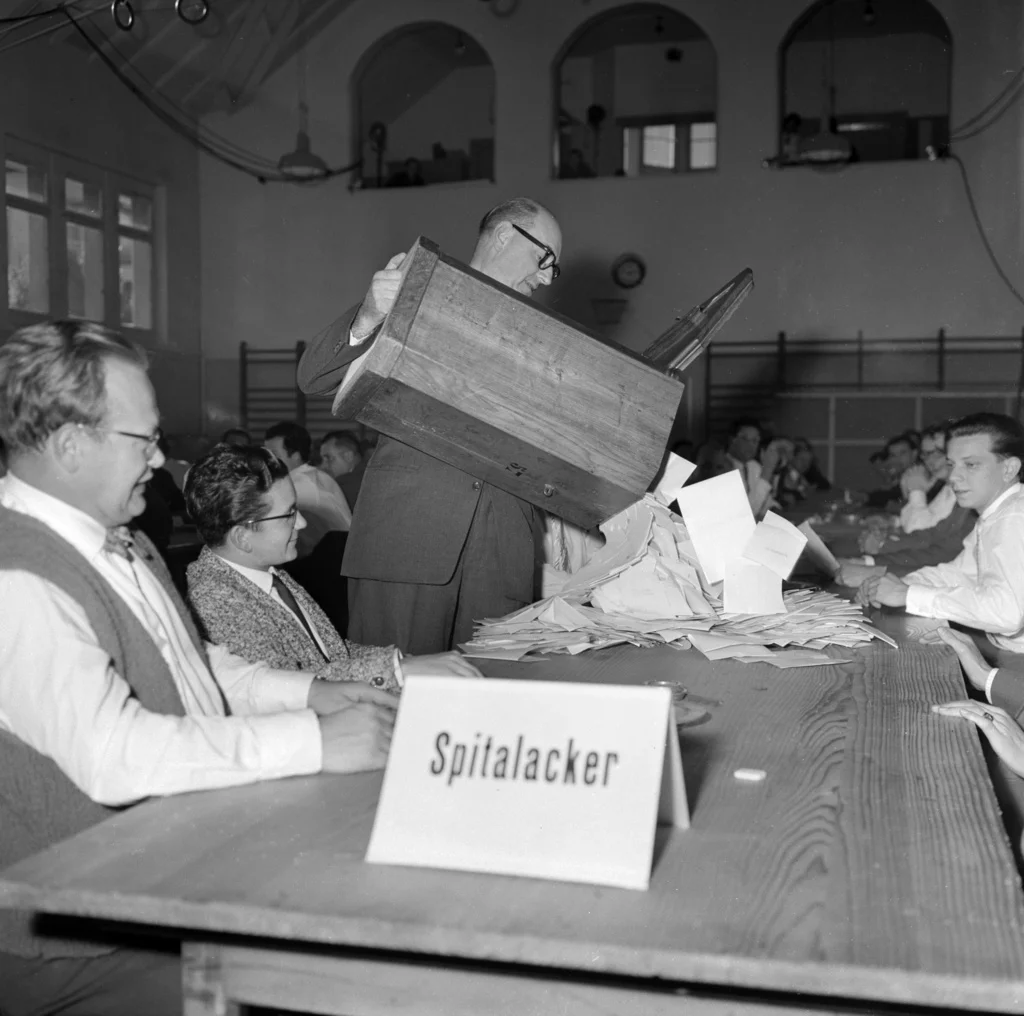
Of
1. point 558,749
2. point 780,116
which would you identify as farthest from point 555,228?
point 780,116

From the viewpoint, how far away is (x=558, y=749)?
1.00 metres

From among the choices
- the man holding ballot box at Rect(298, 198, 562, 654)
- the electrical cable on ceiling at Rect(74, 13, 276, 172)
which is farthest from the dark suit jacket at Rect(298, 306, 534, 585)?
the electrical cable on ceiling at Rect(74, 13, 276, 172)

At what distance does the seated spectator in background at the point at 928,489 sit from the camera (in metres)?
6.16

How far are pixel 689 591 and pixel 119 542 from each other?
1087 millimetres

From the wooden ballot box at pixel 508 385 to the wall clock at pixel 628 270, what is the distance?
996 cm

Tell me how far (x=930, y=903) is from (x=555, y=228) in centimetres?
174

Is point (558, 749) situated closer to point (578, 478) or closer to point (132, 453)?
point (132, 453)

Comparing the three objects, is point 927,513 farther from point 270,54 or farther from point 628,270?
point 270,54

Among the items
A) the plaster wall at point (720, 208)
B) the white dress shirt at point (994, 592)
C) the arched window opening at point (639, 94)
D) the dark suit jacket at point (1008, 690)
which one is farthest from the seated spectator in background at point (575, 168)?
the dark suit jacket at point (1008, 690)

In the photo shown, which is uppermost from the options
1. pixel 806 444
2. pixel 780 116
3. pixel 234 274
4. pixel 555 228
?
pixel 780 116

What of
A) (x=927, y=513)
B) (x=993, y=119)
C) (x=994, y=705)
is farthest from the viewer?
(x=993, y=119)

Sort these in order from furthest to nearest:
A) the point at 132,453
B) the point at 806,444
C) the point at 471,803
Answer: the point at 806,444 → the point at 132,453 → the point at 471,803

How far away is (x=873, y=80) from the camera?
44.0 feet

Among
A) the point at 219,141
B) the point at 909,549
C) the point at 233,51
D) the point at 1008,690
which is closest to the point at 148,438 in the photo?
the point at 1008,690
